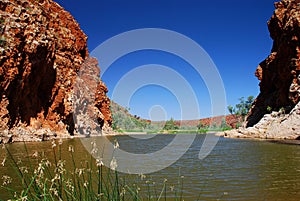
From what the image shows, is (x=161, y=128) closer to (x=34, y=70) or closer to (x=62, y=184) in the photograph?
(x=34, y=70)

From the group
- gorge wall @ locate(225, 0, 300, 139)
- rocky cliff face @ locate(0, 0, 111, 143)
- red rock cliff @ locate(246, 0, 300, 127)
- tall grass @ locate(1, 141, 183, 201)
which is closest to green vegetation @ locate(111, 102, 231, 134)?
red rock cliff @ locate(246, 0, 300, 127)

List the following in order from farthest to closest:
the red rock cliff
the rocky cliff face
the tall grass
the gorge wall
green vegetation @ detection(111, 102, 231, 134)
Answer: green vegetation @ detection(111, 102, 231, 134) → the red rock cliff → the gorge wall → the rocky cliff face → the tall grass

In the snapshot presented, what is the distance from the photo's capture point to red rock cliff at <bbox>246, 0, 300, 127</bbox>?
47719 millimetres

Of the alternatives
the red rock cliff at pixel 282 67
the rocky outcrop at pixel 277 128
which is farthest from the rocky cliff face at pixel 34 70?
the red rock cliff at pixel 282 67

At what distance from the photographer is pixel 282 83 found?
54094 millimetres

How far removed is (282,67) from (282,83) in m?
3.18

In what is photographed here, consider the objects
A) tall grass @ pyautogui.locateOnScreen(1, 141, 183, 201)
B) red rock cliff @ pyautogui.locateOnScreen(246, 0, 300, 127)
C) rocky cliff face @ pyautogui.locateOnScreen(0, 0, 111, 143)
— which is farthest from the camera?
red rock cliff @ pyautogui.locateOnScreen(246, 0, 300, 127)

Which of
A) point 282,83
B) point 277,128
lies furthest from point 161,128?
point 277,128

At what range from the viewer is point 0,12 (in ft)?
111

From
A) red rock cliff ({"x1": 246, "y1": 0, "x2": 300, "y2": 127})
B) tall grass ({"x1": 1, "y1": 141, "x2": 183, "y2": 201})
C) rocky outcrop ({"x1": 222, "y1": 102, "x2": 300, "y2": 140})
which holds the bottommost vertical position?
tall grass ({"x1": 1, "y1": 141, "x2": 183, "y2": 201})

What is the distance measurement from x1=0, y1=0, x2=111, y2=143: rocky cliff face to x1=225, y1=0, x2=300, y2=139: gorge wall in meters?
32.1

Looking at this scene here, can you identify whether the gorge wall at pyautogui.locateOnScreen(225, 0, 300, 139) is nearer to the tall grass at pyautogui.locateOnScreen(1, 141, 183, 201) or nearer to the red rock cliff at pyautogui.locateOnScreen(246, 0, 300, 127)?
the red rock cliff at pyautogui.locateOnScreen(246, 0, 300, 127)

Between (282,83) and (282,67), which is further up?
(282,67)

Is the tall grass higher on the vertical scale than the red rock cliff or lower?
lower
